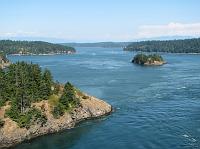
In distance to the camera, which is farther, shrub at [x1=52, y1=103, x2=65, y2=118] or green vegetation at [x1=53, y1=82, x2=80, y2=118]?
green vegetation at [x1=53, y1=82, x2=80, y2=118]

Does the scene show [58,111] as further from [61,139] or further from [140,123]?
[140,123]

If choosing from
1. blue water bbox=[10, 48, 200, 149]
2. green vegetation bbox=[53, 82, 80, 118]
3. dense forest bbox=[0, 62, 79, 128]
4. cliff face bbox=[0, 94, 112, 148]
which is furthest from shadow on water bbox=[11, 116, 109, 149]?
green vegetation bbox=[53, 82, 80, 118]

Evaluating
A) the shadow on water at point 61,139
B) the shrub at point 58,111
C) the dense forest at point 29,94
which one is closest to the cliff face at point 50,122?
the shrub at point 58,111

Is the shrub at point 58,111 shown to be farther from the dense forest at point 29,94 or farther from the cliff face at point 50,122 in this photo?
the cliff face at point 50,122

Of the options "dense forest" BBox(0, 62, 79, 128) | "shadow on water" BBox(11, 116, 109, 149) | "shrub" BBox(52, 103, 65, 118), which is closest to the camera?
"shadow on water" BBox(11, 116, 109, 149)

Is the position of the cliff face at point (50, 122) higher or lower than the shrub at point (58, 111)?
lower

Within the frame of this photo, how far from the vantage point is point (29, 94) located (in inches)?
3260

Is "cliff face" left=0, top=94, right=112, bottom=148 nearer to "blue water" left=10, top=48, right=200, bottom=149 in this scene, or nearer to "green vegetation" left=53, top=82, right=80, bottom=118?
"green vegetation" left=53, top=82, right=80, bottom=118

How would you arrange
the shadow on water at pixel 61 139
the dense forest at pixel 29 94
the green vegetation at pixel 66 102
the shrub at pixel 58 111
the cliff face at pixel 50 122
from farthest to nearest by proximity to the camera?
1. the green vegetation at pixel 66 102
2. the shrub at pixel 58 111
3. the dense forest at pixel 29 94
4. the cliff face at pixel 50 122
5. the shadow on water at pixel 61 139

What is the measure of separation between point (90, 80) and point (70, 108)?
6189 centimetres

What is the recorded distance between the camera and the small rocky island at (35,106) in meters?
74.6

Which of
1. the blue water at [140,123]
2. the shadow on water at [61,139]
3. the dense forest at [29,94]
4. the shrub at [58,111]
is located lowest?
the shadow on water at [61,139]

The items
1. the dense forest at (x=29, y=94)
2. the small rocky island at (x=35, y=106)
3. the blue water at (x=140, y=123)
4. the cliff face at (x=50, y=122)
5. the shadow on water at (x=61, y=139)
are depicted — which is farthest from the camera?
the dense forest at (x=29, y=94)

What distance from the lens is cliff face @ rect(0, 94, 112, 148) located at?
238 feet
